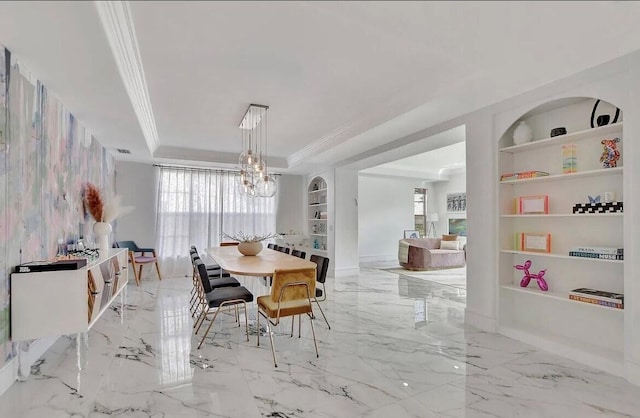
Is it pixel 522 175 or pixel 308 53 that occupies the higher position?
pixel 308 53

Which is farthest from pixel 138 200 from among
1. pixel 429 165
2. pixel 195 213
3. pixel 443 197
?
pixel 443 197

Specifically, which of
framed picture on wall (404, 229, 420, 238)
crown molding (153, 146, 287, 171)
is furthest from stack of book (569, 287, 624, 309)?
framed picture on wall (404, 229, 420, 238)

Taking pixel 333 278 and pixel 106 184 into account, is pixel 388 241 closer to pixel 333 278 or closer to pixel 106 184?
pixel 333 278

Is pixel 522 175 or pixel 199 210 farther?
pixel 199 210

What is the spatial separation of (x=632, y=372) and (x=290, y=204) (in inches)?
248

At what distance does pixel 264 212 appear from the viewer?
7.24m

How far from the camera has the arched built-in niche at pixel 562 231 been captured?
Result: 2596 millimetres

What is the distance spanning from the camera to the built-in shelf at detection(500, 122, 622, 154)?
2.54 metres

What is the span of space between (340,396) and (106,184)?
5097 mm

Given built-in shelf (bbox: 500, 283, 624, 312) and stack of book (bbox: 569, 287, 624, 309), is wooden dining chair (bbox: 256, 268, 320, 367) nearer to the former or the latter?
built-in shelf (bbox: 500, 283, 624, 312)

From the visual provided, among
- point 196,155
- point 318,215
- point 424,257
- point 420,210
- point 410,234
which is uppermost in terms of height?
point 196,155

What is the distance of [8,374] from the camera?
7.23ft

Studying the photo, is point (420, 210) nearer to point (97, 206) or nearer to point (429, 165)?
point (429, 165)

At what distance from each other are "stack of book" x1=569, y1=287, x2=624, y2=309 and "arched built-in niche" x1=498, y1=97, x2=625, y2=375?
0.04m
